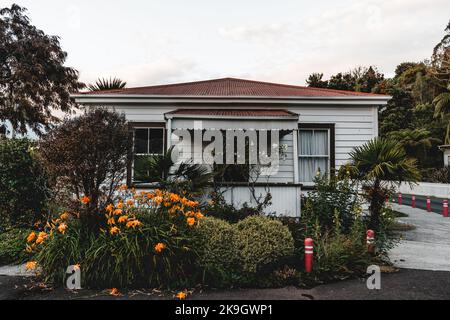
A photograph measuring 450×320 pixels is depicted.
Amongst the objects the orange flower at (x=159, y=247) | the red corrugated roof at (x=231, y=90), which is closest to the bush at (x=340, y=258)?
the orange flower at (x=159, y=247)

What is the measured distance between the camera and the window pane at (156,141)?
1044 centimetres

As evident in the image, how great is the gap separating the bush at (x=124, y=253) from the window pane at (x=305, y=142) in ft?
20.5

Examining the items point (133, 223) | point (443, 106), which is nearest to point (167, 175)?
point (133, 223)

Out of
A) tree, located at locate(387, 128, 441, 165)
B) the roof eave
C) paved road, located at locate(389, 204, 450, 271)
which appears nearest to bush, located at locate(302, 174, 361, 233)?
paved road, located at locate(389, 204, 450, 271)

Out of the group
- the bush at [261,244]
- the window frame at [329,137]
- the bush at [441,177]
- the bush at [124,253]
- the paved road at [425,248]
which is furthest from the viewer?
the bush at [441,177]

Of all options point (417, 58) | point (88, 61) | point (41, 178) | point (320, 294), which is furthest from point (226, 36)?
point (417, 58)

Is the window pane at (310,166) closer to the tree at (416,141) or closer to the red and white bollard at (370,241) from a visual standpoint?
the red and white bollard at (370,241)

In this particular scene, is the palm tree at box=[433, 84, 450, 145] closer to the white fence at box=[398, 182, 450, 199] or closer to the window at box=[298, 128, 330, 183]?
the white fence at box=[398, 182, 450, 199]

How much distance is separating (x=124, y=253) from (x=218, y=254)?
4.86 ft

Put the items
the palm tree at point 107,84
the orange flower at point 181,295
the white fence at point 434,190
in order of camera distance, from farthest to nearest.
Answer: the white fence at point 434,190
the palm tree at point 107,84
the orange flower at point 181,295

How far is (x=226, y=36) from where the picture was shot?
12836 mm

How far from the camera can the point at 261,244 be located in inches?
200

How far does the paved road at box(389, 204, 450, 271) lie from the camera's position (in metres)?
6.06

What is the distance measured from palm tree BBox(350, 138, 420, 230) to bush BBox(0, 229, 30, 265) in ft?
24.5
